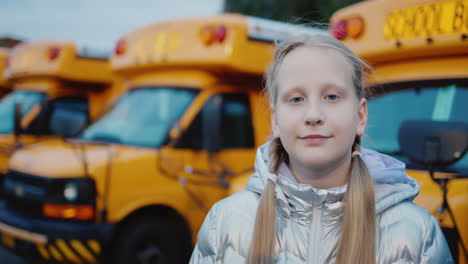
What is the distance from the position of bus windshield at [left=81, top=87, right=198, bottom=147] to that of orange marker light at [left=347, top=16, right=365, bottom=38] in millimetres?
1755

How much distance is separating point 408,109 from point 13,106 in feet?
20.1

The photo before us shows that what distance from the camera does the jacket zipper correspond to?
1427 mm

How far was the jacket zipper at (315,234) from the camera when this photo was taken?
1.43m

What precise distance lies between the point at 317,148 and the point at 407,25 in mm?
1699

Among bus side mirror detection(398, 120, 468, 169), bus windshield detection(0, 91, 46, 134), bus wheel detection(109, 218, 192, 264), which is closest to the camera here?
bus side mirror detection(398, 120, 468, 169)

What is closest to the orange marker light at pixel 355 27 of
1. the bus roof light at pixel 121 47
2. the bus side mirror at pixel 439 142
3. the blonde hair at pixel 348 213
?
the bus side mirror at pixel 439 142

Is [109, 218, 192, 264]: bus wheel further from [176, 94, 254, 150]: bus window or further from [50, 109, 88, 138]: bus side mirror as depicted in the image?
[50, 109, 88, 138]: bus side mirror

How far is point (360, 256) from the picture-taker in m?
1.37

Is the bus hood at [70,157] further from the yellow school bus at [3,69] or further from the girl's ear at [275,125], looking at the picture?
the yellow school bus at [3,69]

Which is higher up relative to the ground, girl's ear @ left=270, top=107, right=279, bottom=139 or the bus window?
girl's ear @ left=270, top=107, right=279, bottom=139

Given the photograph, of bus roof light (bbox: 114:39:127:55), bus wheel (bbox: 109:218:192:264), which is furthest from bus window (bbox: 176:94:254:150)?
bus roof light (bbox: 114:39:127:55)

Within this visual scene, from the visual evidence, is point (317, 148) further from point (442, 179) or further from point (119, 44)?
point (119, 44)

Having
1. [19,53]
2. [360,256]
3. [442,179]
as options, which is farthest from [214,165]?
[19,53]

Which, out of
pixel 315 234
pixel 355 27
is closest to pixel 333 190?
pixel 315 234
